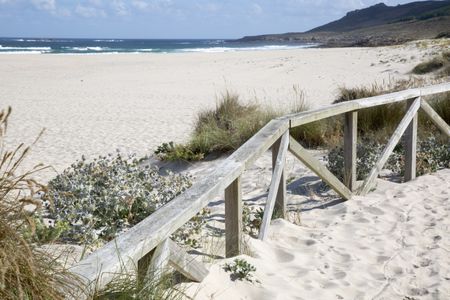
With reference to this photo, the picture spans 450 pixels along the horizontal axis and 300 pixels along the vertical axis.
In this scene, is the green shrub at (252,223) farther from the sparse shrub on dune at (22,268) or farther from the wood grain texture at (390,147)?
the sparse shrub on dune at (22,268)

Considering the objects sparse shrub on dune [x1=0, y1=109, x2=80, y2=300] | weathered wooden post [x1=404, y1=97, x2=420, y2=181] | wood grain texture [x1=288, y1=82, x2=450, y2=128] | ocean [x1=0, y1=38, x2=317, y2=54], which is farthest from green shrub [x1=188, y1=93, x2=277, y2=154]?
ocean [x1=0, y1=38, x2=317, y2=54]

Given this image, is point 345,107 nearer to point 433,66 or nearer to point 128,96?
point 128,96

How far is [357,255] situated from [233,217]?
108 centimetres

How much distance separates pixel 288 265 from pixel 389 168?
335 centimetres

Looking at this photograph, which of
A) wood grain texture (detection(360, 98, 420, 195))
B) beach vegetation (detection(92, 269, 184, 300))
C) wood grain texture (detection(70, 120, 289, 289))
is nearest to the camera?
wood grain texture (detection(70, 120, 289, 289))

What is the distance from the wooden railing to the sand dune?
0.19 meters

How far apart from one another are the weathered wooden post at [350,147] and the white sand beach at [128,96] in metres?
3.05

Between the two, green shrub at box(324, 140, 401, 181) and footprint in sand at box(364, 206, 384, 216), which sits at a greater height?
green shrub at box(324, 140, 401, 181)

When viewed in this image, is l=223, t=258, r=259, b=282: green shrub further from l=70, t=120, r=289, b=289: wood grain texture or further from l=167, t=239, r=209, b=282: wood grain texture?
l=70, t=120, r=289, b=289: wood grain texture

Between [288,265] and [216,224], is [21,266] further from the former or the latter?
[216,224]

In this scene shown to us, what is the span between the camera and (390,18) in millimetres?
175750

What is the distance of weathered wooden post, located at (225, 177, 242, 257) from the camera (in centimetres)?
359

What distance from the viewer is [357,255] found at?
4.07m

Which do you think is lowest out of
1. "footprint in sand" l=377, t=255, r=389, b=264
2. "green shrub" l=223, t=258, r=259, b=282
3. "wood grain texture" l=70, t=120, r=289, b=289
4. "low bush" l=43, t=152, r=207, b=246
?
"footprint in sand" l=377, t=255, r=389, b=264
